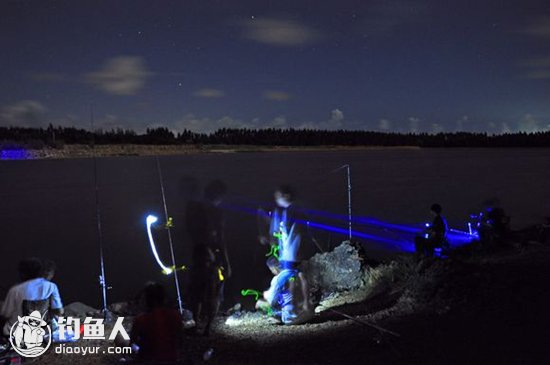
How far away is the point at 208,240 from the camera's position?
8031mm

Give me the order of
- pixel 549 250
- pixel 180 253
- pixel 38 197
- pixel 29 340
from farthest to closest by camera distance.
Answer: pixel 38 197 < pixel 180 253 < pixel 549 250 < pixel 29 340

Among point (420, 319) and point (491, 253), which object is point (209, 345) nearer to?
point (420, 319)

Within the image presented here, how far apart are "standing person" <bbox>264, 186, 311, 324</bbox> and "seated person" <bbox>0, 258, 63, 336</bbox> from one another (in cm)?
297

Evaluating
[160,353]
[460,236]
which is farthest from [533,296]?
[460,236]

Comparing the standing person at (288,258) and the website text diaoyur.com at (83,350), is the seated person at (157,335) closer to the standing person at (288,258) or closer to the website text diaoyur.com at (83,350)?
the website text diaoyur.com at (83,350)

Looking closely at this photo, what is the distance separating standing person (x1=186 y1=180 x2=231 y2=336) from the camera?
26.1ft

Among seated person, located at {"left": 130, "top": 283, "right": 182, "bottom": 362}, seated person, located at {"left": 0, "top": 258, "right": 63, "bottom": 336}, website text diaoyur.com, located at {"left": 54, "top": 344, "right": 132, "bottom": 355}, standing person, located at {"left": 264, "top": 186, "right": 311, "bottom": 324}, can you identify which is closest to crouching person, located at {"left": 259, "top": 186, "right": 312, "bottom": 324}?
standing person, located at {"left": 264, "top": 186, "right": 311, "bottom": 324}

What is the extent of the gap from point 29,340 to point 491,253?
9719 mm

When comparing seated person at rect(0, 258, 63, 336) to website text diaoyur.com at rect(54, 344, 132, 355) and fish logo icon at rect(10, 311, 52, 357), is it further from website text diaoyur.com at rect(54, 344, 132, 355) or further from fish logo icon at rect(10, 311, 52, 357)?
Answer: website text diaoyur.com at rect(54, 344, 132, 355)

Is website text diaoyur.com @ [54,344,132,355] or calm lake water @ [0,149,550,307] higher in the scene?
website text diaoyur.com @ [54,344,132,355]

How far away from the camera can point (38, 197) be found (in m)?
57.1

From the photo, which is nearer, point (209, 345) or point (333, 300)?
point (209, 345)

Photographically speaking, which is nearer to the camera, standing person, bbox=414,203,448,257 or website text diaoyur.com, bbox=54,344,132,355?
website text diaoyur.com, bbox=54,344,132,355

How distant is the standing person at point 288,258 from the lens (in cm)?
757
